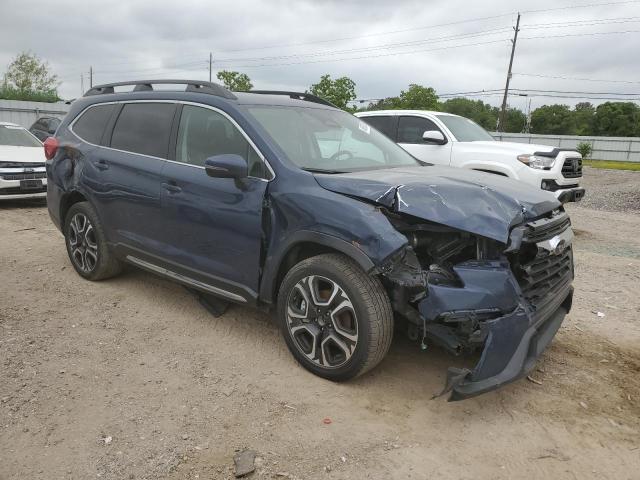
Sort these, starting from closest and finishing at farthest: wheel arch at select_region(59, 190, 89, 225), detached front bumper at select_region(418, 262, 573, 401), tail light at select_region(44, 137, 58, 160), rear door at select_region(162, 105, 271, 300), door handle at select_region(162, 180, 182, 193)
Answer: detached front bumper at select_region(418, 262, 573, 401) < rear door at select_region(162, 105, 271, 300) < door handle at select_region(162, 180, 182, 193) < wheel arch at select_region(59, 190, 89, 225) < tail light at select_region(44, 137, 58, 160)

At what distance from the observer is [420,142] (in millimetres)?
9078

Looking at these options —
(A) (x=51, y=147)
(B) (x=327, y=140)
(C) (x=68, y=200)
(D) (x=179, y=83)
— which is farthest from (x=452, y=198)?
(A) (x=51, y=147)

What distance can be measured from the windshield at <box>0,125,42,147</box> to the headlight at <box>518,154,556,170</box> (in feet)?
29.8

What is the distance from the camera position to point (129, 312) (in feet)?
14.7

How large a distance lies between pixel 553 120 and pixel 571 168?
7134cm

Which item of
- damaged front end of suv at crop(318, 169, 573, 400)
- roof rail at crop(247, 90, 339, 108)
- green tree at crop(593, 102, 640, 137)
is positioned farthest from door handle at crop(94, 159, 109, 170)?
green tree at crop(593, 102, 640, 137)

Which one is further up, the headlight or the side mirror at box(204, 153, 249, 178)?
the headlight

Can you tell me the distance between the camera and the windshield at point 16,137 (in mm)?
10098

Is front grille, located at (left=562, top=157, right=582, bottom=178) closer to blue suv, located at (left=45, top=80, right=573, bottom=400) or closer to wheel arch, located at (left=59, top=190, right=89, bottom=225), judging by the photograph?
blue suv, located at (left=45, top=80, right=573, bottom=400)

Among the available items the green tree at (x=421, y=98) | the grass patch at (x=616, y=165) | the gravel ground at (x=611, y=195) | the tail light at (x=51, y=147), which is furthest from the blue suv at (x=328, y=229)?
the green tree at (x=421, y=98)

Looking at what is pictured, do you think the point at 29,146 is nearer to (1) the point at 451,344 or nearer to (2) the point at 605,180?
(1) the point at 451,344

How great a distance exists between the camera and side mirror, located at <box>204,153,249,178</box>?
3490 mm

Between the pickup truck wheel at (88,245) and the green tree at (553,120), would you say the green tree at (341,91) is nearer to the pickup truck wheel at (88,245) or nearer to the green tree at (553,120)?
the pickup truck wheel at (88,245)

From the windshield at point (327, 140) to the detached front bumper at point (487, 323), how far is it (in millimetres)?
1253
